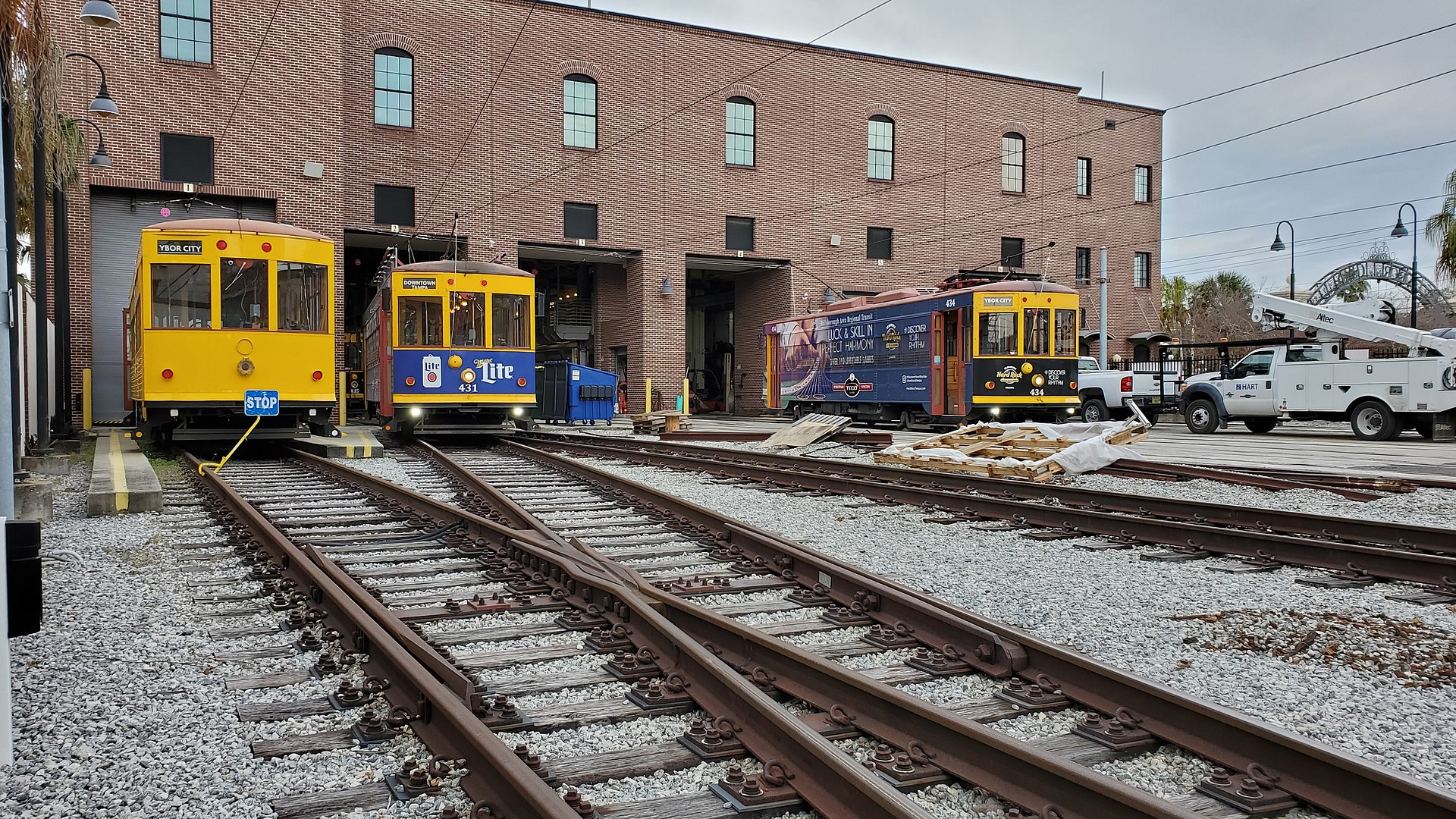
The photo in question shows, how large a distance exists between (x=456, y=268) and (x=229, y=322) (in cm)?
419

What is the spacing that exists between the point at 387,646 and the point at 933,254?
3573 centimetres

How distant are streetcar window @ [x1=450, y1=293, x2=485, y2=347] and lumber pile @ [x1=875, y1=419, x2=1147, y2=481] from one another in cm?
715

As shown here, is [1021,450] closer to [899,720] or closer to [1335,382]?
[1335,382]

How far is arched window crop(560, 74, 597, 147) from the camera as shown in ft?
105

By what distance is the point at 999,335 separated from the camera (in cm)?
2127

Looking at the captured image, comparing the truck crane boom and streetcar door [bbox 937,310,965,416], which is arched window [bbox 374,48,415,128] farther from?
the truck crane boom

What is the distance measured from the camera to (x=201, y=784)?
10.1 feet

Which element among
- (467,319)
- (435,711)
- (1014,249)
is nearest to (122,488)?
(435,711)

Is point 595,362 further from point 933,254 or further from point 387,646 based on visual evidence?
point 387,646

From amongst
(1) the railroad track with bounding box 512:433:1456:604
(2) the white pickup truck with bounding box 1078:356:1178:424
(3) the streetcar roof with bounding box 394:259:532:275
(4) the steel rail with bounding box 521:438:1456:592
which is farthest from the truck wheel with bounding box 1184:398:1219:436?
(3) the streetcar roof with bounding box 394:259:532:275

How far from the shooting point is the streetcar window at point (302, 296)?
14.1m

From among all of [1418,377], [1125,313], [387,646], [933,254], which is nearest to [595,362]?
[933,254]

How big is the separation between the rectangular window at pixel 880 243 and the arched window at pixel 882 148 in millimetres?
1929

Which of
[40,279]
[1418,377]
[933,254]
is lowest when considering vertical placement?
[1418,377]
